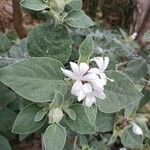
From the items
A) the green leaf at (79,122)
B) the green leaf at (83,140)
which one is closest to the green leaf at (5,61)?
the green leaf at (79,122)

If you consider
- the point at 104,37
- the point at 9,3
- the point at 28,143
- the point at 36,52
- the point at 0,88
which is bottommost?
the point at 28,143

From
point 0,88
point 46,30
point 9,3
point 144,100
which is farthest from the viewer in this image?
point 9,3

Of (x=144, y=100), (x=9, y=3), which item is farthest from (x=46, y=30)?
(x=9, y=3)

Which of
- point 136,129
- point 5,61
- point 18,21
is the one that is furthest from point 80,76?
point 18,21

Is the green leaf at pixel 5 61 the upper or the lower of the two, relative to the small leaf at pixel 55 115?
upper

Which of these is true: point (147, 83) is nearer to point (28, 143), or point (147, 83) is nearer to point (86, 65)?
point (28, 143)

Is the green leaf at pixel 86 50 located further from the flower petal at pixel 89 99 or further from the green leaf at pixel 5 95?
the green leaf at pixel 5 95
